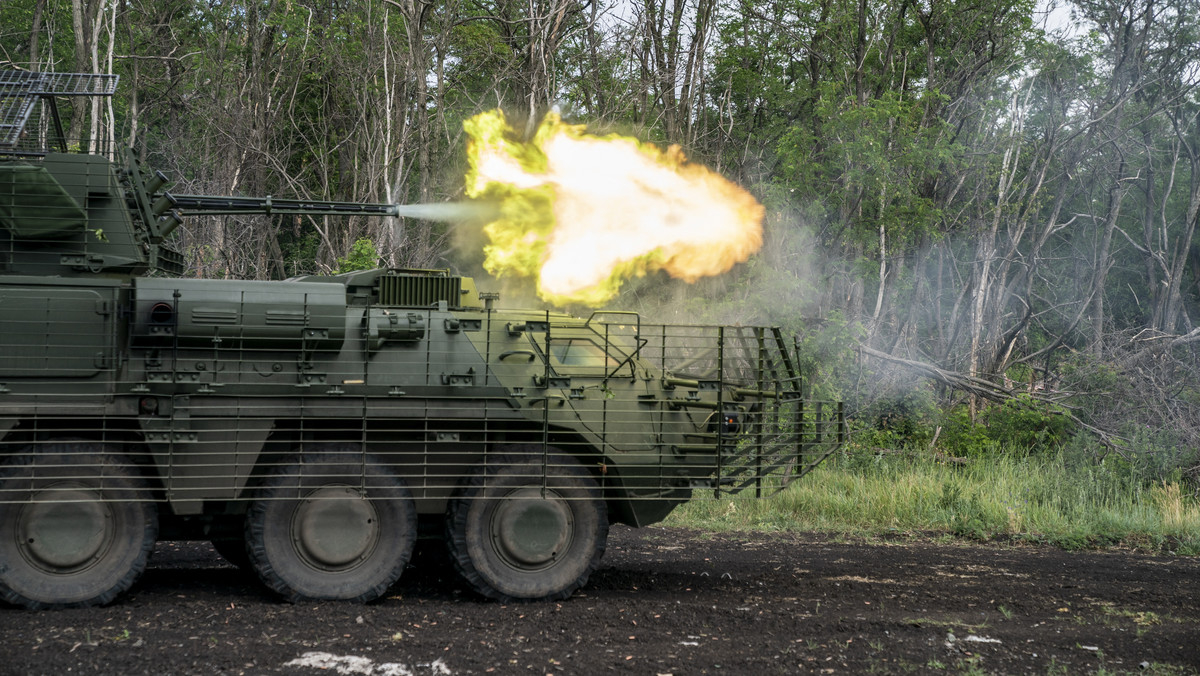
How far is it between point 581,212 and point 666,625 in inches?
182

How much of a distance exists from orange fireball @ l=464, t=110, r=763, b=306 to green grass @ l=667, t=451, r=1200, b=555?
11.0 feet

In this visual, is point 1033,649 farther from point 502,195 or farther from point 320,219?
point 320,219

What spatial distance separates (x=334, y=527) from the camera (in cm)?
751

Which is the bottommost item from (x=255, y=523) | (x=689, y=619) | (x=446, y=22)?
(x=689, y=619)

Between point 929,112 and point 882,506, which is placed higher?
point 929,112

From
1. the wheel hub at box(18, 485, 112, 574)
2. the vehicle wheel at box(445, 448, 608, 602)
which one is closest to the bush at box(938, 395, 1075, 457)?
the vehicle wheel at box(445, 448, 608, 602)

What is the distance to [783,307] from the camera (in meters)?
15.8

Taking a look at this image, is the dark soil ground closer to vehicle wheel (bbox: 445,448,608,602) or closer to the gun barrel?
vehicle wheel (bbox: 445,448,608,602)

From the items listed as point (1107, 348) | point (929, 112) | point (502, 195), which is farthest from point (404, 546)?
point (929, 112)

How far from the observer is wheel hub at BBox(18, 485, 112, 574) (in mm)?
7039

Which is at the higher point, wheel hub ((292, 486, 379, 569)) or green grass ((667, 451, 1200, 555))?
wheel hub ((292, 486, 379, 569))

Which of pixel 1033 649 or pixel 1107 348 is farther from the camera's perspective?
pixel 1107 348

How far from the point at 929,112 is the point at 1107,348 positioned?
5.71m

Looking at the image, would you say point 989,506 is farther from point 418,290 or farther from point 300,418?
point 300,418
